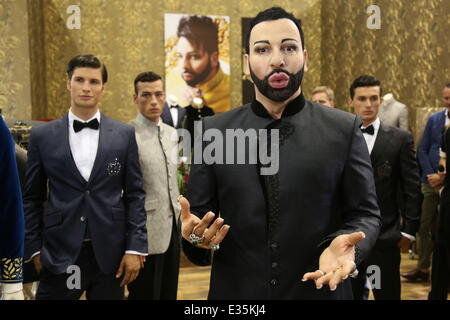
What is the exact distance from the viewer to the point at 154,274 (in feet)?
10.1

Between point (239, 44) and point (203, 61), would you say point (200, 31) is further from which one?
point (239, 44)

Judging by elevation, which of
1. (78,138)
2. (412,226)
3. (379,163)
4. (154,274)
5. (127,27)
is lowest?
(154,274)

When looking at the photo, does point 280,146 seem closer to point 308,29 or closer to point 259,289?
point 259,289

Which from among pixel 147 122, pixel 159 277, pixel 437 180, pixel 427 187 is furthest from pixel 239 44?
pixel 159 277

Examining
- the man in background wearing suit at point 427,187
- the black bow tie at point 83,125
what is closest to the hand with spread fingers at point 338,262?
the black bow tie at point 83,125

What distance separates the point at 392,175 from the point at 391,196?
0.13m

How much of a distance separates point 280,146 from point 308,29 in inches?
313

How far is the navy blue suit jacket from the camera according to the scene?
2383 mm

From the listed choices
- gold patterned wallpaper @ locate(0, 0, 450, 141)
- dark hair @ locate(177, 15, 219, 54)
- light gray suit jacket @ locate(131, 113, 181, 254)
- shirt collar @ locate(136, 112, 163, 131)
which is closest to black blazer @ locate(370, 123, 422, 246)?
light gray suit jacket @ locate(131, 113, 181, 254)

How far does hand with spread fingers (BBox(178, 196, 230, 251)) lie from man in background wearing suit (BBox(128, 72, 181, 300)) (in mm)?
1810

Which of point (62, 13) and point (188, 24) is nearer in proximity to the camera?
point (62, 13)

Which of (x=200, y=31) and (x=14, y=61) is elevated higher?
(x=200, y=31)

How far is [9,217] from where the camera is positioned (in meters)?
1.79
